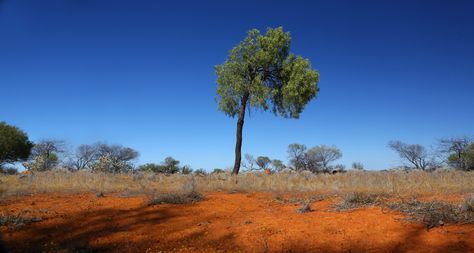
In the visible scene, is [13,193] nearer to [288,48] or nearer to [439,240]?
[439,240]

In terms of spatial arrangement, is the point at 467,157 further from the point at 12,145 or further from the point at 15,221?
the point at 12,145

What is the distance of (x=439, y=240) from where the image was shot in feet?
18.4

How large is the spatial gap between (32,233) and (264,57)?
Result: 1722 centimetres

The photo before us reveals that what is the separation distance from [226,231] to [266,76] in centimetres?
1724

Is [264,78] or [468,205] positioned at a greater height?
[264,78]

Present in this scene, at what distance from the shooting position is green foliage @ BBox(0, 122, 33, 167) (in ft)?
136

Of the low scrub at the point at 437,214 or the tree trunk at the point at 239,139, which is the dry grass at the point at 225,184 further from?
the low scrub at the point at 437,214

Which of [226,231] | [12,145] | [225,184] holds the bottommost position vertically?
[226,231]

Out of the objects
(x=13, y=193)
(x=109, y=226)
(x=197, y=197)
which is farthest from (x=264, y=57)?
(x=109, y=226)

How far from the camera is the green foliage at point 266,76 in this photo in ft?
71.4

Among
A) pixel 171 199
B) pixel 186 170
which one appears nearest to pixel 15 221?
pixel 171 199

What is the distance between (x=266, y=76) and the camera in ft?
76.2

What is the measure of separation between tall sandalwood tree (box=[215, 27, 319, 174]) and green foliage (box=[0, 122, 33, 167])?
3154cm

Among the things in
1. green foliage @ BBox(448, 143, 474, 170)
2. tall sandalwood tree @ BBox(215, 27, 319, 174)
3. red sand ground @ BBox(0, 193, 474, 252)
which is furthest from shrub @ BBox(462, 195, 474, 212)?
green foliage @ BBox(448, 143, 474, 170)
